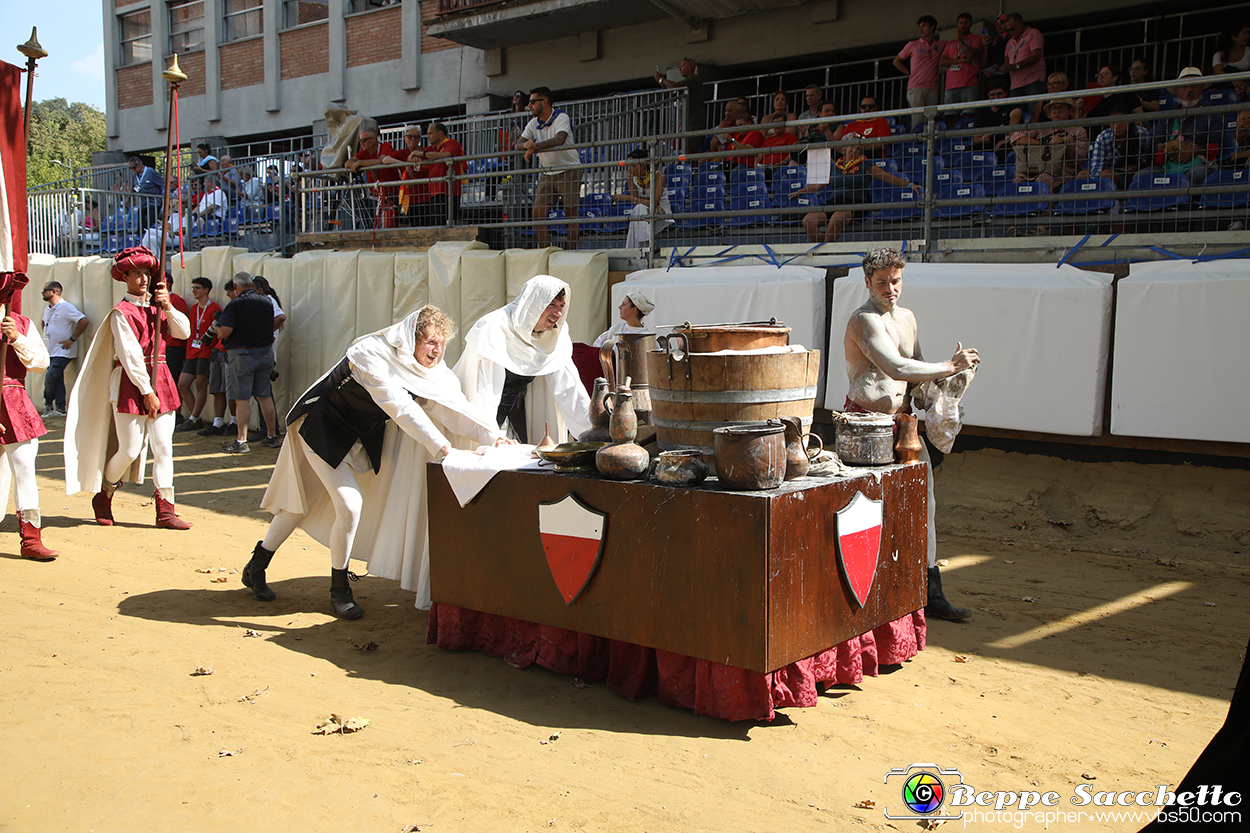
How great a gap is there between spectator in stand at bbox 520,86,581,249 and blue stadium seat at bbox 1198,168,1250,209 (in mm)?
6114

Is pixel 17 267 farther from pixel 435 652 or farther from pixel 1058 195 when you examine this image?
pixel 1058 195

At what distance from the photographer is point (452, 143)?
11.9 m

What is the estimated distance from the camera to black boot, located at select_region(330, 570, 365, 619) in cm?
523

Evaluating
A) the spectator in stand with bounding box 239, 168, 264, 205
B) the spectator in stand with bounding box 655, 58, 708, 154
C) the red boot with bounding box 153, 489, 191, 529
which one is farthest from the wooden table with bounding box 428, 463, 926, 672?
the spectator in stand with bounding box 239, 168, 264, 205

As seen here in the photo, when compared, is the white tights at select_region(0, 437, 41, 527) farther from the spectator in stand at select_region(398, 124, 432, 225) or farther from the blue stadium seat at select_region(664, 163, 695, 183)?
the spectator in stand at select_region(398, 124, 432, 225)

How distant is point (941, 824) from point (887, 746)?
571 mm

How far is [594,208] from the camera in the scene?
A: 35.2 feet

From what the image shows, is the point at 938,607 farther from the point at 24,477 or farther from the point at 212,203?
the point at 212,203

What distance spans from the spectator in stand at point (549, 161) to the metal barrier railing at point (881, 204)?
11 centimetres

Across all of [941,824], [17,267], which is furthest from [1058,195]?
[17,267]

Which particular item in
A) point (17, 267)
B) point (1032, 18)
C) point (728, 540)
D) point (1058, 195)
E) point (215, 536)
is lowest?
point (215, 536)

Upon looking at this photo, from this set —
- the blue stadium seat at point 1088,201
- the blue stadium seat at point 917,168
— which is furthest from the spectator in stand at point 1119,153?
the blue stadium seat at point 917,168

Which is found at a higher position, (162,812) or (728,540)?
(728,540)

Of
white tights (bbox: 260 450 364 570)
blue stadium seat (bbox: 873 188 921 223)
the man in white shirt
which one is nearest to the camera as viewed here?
white tights (bbox: 260 450 364 570)
